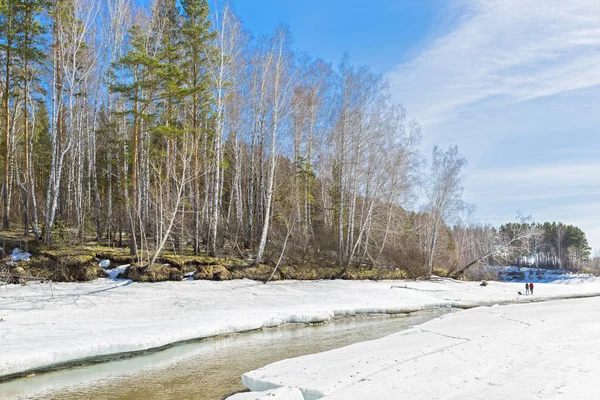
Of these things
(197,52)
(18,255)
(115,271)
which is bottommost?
(115,271)

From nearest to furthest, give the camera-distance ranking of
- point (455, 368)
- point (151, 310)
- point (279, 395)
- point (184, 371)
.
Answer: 1. point (279, 395)
2. point (455, 368)
3. point (184, 371)
4. point (151, 310)

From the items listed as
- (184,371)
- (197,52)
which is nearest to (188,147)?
(197,52)

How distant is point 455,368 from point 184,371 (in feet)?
17.2

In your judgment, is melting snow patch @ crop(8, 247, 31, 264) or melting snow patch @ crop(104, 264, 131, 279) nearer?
melting snow patch @ crop(8, 247, 31, 264)

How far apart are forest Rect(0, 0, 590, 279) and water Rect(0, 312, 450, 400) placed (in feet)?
22.2

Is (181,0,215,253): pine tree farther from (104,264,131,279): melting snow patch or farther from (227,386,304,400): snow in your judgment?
(227,386,304,400): snow

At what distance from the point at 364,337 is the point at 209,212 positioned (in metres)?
11.7

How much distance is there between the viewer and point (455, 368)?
6.71 metres

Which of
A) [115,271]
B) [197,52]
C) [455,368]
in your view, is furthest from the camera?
[197,52]

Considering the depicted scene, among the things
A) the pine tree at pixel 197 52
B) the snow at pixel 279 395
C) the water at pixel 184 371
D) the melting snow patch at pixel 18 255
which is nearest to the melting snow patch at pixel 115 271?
the melting snow patch at pixel 18 255

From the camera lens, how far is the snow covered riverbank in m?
9.06

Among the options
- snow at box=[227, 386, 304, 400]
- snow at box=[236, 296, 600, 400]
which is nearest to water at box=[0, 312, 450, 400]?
snow at box=[227, 386, 304, 400]

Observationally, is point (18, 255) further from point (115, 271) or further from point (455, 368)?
point (455, 368)

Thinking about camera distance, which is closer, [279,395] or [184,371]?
[279,395]
